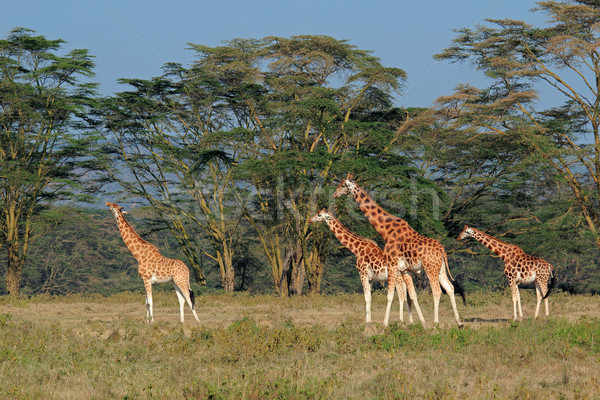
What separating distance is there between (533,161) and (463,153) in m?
4.08

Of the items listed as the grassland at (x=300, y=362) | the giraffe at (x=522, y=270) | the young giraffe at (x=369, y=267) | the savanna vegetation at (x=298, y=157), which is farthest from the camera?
the savanna vegetation at (x=298, y=157)

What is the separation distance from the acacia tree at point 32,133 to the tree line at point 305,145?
0.27 feet

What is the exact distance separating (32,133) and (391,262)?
20259mm

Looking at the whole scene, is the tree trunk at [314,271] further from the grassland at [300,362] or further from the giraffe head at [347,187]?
the giraffe head at [347,187]

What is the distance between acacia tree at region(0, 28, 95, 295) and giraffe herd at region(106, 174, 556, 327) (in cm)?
1343

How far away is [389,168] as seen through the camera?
24.4m

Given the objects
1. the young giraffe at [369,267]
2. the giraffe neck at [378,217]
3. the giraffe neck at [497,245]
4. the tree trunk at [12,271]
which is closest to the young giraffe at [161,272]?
the young giraffe at [369,267]

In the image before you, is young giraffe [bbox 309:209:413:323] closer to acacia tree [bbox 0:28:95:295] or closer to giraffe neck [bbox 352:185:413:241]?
giraffe neck [bbox 352:185:413:241]

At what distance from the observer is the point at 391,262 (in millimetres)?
13836

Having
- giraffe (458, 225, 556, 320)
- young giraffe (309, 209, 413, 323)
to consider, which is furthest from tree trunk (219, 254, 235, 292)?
giraffe (458, 225, 556, 320)

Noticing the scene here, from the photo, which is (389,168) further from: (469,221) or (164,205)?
(164,205)

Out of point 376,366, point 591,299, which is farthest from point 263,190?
point 376,366

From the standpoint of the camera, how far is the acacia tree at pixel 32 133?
2736 cm

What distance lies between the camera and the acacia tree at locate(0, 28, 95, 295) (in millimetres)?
27359
